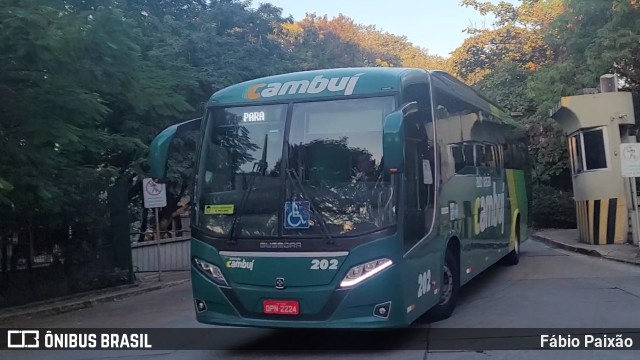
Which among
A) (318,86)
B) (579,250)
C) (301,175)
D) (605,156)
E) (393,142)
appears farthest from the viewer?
(579,250)

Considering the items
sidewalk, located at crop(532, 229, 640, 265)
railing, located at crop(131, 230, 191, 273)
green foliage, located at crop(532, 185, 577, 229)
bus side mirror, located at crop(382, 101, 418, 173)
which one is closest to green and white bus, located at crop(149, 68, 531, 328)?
bus side mirror, located at crop(382, 101, 418, 173)

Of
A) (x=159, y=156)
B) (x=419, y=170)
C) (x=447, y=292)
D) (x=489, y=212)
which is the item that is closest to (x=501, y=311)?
(x=447, y=292)

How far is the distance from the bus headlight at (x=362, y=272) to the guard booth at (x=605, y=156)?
13.6 m

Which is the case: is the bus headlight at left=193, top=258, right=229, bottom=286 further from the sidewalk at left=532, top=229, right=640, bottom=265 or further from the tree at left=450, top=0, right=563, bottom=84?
the tree at left=450, top=0, right=563, bottom=84

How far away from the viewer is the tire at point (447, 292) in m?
9.26

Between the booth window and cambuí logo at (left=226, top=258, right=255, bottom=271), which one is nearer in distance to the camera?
cambuí logo at (left=226, top=258, right=255, bottom=271)

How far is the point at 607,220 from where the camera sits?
19.0 metres

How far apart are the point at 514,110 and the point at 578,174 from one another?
38.0ft

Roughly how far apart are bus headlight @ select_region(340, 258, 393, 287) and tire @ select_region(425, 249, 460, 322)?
2299mm

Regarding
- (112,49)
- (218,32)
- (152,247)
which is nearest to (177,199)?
(152,247)

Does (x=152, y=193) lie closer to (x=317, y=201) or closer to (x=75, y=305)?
(x=75, y=305)

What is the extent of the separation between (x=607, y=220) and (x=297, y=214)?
1452 centimetres

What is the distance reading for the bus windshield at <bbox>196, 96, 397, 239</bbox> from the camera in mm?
7180

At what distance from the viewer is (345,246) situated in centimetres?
707
